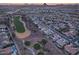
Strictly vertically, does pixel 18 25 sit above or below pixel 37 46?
above

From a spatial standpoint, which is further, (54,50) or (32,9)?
(32,9)

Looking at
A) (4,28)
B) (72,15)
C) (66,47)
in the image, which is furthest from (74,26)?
(4,28)

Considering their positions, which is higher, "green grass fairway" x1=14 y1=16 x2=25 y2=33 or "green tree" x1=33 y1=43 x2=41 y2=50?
"green grass fairway" x1=14 y1=16 x2=25 y2=33

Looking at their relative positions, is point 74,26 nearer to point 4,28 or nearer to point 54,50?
point 54,50

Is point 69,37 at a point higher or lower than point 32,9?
lower

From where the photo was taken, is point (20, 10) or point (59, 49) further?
point (20, 10)

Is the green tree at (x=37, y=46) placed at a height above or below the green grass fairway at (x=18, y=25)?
below
